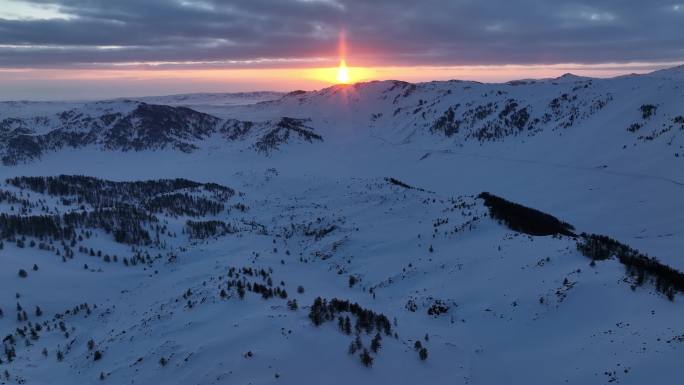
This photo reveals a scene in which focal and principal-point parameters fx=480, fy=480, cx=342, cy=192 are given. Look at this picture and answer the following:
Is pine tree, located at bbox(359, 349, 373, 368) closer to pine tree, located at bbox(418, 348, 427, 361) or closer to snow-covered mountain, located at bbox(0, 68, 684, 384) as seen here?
snow-covered mountain, located at bbox(0, 68, 684, 384)

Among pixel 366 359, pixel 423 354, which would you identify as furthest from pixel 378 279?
pixel 366 359

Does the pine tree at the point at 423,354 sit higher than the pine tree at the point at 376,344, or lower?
lower

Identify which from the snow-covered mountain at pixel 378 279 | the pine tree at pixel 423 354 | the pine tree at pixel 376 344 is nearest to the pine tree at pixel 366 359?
the snow-covered mountain at pixel 378 279

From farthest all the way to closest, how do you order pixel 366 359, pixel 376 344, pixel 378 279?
pixel 378 279 < pixel 376 344 < pixel 366 359

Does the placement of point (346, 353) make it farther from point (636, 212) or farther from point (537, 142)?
point (537, 142)

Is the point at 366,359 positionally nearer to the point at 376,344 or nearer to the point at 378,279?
the point at 376,344

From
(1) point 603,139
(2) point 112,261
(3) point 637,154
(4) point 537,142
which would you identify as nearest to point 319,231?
(2) point 112,261

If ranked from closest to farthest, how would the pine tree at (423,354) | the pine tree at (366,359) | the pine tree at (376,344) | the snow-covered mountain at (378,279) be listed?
1. the pine tree at (366,359)
2. the snow-covered mountain at (378,279)
3. the pine tree at (376,344)
4. the pine tree at (423,354)

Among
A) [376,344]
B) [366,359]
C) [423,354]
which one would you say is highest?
[376,344]

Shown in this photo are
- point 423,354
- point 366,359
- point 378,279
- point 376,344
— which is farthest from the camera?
point 378,279

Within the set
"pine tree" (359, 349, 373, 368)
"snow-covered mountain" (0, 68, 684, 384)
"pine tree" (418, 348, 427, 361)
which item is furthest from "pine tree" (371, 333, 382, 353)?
"pine tree" (418, 348, 427, 361)

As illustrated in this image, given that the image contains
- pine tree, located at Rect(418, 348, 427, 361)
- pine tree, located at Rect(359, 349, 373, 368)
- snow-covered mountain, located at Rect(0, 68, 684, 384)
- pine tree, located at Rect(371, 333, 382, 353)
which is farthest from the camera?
pine tree, located at Rect(418, 348, 427, 361)

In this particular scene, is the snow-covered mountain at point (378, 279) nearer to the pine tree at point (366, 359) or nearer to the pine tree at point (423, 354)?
the pine tree at point (366, 359)
